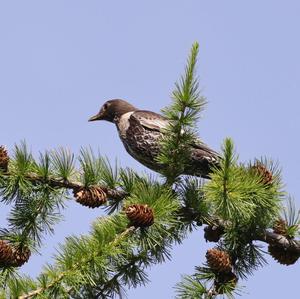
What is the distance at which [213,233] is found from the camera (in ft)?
15.3

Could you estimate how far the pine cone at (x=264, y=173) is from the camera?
14.4ft

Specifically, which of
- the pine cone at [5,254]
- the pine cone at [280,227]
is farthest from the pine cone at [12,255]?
the pine cone at [280,227]

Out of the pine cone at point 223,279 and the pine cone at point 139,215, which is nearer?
the pine cone at point 139,215

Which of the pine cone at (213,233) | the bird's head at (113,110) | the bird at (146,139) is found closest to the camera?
the pine cone at (213,233)

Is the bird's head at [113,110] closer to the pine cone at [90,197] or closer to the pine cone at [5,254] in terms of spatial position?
the pine cone at [90,197]

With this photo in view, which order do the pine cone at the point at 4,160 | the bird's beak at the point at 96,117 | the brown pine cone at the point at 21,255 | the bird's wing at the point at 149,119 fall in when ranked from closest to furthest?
the brown pine cone at the point at 21,255 < the pine cone at the point at 4,160 < the bird's wing at the point at 149,119 < the bird's beak at the point at 96,117

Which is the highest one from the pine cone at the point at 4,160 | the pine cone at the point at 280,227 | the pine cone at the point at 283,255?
the pine cone at the point at 280,227

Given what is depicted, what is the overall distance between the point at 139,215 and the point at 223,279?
0.62 m

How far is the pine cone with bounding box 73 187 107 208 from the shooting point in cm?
440

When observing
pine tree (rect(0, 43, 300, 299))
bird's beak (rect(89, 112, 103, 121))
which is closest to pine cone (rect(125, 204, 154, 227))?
pine tree (rect(0, 43, 300, 299))

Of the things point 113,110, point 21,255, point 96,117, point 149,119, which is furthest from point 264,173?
point 96,117

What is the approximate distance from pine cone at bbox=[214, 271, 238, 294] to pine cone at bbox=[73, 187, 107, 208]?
0.78m

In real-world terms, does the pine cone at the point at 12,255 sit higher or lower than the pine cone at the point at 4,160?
lower

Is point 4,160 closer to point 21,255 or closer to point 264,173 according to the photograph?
point 21,255
